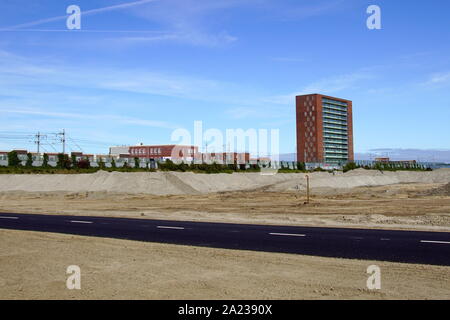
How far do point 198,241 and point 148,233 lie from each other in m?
3.08

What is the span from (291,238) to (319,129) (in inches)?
6323

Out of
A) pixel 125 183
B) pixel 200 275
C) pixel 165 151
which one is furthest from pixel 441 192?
pixel 165 151

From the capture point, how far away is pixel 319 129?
561 ft

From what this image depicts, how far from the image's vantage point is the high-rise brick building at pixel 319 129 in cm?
17100

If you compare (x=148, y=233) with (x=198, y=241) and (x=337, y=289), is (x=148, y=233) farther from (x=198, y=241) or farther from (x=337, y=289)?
(x=337, y=289)

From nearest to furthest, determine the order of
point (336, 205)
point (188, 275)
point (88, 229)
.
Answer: point (188, 275) < point (88, 229) < point (336, 205)

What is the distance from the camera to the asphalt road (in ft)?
37.6

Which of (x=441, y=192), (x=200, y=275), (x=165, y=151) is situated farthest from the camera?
(x=165, y=151)

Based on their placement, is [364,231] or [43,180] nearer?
[364,231]

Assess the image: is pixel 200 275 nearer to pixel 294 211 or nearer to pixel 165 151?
pixel 294 211

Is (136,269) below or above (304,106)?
below

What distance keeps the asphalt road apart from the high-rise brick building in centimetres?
15623
